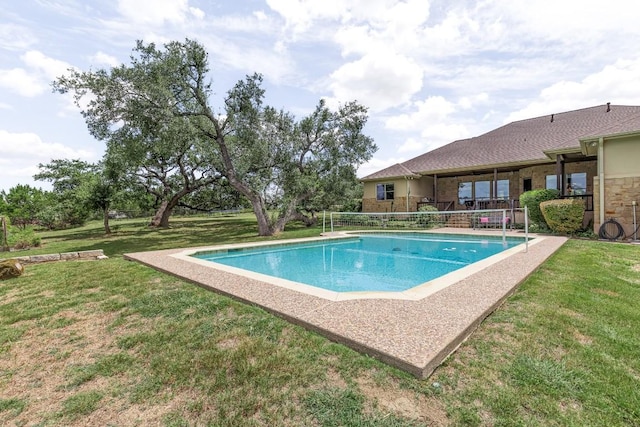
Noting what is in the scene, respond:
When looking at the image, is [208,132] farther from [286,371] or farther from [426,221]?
[286,371]

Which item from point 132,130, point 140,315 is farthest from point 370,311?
point 132,130

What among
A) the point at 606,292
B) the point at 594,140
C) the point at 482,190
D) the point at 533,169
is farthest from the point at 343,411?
the point at 482,190

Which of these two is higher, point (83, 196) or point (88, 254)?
point (83, 196)

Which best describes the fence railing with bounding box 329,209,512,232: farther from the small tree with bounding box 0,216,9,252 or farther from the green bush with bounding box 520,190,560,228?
the small tree with bounding box 0,216,9,252

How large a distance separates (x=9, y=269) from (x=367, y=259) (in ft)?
31.6

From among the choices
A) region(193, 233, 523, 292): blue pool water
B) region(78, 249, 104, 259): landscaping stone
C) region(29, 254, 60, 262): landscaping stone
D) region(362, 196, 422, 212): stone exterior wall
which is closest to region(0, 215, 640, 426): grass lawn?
region(193, 233, 523, 292): blue pool water

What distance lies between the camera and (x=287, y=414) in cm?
224

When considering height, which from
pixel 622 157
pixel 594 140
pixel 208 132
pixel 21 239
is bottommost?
pixel 21 239

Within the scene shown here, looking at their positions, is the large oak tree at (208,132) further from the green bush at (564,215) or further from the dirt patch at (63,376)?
the dirt patch at (63,376)

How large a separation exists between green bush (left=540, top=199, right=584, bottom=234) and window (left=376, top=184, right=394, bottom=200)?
10768 millimetres

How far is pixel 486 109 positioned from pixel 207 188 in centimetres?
2202

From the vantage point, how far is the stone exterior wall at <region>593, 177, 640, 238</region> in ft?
38.1

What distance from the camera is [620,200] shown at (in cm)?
1187

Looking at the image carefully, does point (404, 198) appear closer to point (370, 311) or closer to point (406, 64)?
point (406, 64)
